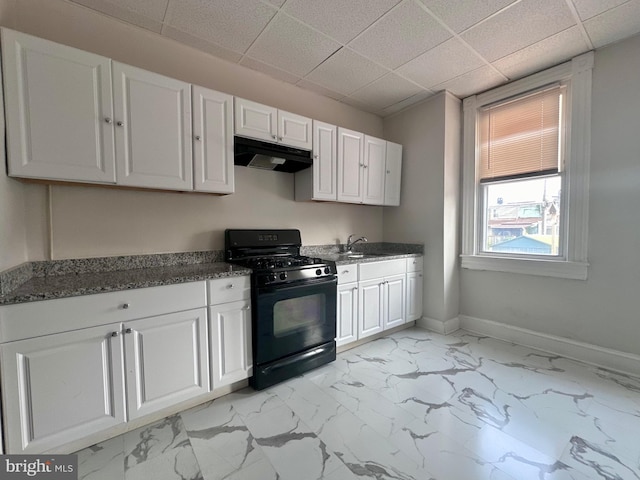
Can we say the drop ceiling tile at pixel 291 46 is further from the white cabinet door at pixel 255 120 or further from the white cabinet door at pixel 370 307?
the white cabinet door at pixel 370 307

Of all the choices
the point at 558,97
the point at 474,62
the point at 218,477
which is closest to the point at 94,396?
the point at 218,477

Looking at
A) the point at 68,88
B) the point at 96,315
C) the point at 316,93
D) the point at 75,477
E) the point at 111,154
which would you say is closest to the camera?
the point at 75,477

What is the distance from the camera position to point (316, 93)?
9.63 ft

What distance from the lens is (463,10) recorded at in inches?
70.3

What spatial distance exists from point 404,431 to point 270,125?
92.4 inches

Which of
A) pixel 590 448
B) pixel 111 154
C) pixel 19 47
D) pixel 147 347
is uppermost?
pixel 19 47

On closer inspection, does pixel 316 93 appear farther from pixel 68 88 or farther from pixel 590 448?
pixel 590 448

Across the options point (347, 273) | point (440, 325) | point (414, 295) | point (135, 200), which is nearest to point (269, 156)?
point (135, 200)

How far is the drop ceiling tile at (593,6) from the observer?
1725 mm

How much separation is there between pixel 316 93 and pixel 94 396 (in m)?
3.09

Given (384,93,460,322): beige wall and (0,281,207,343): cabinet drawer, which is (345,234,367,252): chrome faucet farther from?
A: (0,281,207,343): cabinet drawer

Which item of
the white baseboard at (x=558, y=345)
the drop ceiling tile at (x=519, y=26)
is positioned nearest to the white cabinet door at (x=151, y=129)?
the drop ceiling tile at (x=519, y=26)

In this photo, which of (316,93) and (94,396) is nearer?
(94,396)

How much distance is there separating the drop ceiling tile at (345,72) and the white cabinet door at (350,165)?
18.9 inches
